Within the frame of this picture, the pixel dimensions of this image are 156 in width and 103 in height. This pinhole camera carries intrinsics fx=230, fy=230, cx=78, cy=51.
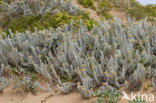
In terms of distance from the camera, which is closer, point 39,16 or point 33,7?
point 39,16

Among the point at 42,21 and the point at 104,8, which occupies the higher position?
the point at 104,8

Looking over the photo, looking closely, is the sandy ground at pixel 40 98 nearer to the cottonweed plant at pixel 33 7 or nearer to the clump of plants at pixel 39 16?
the clump of plants at pixel 39 16

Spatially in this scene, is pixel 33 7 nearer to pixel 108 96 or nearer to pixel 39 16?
pixel 39 16

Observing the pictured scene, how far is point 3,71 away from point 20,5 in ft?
11.9

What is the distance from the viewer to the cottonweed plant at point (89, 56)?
439 cm

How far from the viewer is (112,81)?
4.36 metres

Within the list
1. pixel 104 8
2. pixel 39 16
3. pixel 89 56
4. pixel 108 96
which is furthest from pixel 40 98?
pixel 104 8

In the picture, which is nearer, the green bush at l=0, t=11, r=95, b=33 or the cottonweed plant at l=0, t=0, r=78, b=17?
the green bush at l=0, t=11, r=95, b=33

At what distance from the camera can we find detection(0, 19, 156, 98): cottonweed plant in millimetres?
4387

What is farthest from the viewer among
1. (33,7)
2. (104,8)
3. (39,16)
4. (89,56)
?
(104,8)

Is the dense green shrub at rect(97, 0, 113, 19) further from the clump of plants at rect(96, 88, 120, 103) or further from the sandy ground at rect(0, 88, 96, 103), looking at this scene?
the clump of plants at rect(96, 88, 120, 103)

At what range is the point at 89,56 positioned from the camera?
16.4ft

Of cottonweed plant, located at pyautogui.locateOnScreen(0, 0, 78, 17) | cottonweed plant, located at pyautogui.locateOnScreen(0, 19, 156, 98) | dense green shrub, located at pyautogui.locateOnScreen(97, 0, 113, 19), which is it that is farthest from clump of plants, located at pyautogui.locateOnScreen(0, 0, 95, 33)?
cottonweed plant, located at pyautogui.locateOnScreen(0, 19, 156, 98)

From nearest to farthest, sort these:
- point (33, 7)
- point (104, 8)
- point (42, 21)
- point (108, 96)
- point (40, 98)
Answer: point (108, 96) < point (40, 98) < point (42, 21) < point (33, 7) < point (104, 8)
